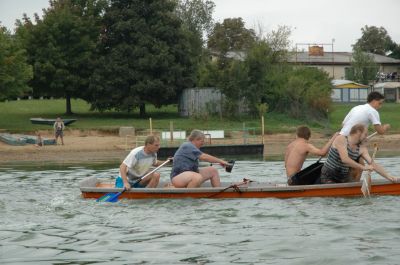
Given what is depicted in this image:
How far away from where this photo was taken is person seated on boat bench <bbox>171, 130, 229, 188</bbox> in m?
15.2

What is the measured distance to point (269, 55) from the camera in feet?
147

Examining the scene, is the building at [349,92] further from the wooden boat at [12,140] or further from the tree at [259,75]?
the wooden boat at [12,140]

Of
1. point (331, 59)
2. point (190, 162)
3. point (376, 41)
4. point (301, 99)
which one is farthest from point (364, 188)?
point (376, 41)

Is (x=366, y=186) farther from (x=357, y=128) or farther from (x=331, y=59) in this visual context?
(x=331, y=59)

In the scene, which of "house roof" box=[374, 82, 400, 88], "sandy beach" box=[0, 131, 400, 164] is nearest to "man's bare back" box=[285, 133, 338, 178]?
"sandy beach" box=[0, 131, 400, 164]

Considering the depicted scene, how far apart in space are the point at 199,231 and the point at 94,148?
76.0 feet

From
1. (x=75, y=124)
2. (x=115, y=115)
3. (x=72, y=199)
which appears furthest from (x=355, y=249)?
(x=115, y=115)

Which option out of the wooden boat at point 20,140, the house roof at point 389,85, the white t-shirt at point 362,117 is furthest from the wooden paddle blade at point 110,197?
the house roof at point 389,85

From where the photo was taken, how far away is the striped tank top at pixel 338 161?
47.4ft

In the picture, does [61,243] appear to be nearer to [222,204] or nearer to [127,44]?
[222,204]

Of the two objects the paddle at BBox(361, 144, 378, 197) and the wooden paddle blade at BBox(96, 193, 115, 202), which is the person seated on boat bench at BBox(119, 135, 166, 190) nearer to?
the wooden paddle blade at BBox(96, 193, 115, 202)

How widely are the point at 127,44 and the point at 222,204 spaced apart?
1202 inches

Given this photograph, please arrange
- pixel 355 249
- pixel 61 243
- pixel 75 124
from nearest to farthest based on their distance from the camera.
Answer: pixel 355 249
pixel 61 243
pixel 75 124

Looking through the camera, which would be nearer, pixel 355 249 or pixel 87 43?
pixel 355 249
